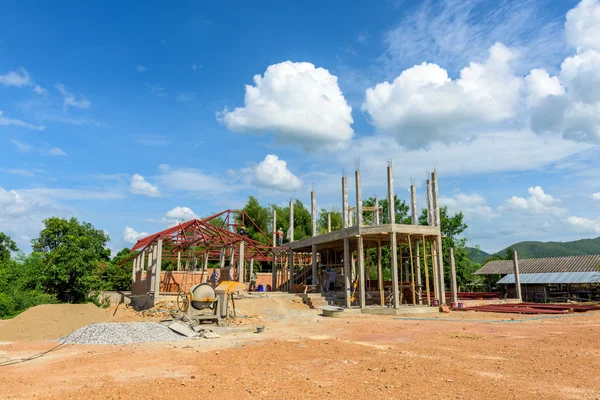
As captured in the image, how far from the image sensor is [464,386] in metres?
6.89

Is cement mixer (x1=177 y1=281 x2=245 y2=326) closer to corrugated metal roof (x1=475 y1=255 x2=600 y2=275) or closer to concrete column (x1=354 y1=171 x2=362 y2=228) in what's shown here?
concrete column (x1=354 y1=171 x2=362 y2=228)

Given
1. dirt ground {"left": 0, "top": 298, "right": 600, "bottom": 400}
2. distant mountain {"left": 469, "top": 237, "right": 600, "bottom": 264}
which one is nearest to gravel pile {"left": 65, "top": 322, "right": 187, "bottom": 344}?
dirt ground {"left": 0, "top": 298, "right": 600, "bottom": 400}

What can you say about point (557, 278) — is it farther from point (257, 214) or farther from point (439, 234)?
point (257, 214)

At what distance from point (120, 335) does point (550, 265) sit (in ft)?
121

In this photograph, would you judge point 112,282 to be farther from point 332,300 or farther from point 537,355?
point 537,355

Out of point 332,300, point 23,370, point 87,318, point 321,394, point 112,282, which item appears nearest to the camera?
point 321,394

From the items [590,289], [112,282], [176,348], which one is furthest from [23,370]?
[590,289]

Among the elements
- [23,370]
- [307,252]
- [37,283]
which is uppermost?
[307,252]

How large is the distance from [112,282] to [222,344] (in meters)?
30.2

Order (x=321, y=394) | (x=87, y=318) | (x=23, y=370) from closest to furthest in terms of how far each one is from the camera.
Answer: (x=321, y=394), (x=23, y=370), (x=87, y=318)

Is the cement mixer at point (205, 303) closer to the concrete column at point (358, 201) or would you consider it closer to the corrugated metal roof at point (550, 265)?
the concrete column at point (358, 201)

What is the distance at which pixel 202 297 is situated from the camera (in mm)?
16156

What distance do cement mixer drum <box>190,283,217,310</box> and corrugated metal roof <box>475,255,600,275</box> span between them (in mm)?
31495

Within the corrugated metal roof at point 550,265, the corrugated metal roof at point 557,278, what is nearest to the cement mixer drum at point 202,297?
the corrugated metal roof at point 557,278
